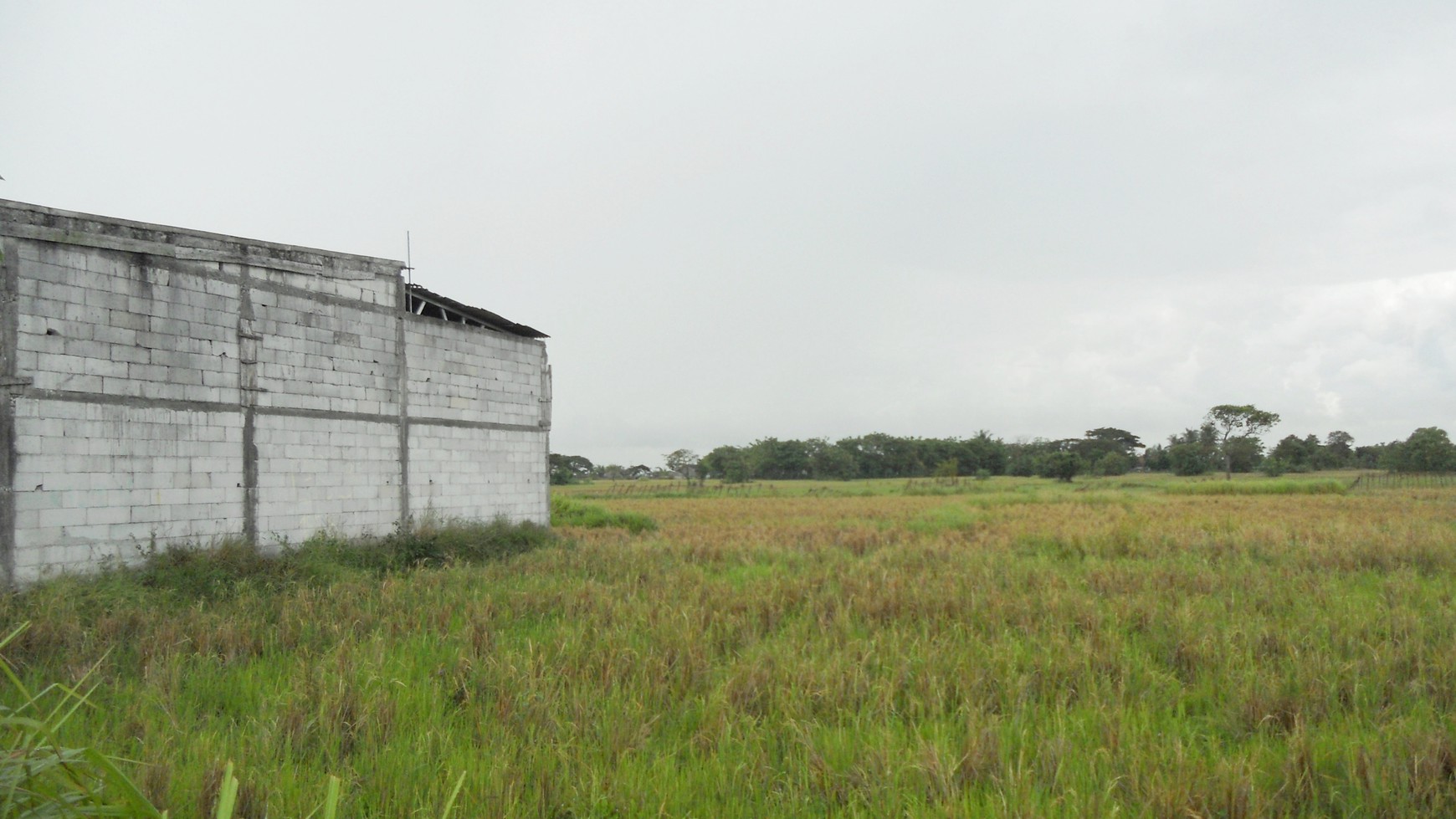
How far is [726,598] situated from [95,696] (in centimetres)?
527

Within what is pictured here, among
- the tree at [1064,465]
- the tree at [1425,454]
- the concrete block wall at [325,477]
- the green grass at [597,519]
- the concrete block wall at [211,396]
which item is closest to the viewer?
the concrete block wall at [211,396]

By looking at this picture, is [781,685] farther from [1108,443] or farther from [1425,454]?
[1108,443]

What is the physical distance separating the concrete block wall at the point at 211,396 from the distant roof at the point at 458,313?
43 cm

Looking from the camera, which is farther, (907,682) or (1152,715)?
(907,682)

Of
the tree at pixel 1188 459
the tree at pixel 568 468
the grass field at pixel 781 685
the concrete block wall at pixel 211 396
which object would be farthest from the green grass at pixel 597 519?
the tree at pixel 1188 459

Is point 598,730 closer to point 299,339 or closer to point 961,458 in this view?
point 299,339

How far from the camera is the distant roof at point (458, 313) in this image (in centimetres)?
1418

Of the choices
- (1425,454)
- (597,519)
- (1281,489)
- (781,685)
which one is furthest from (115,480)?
(1425,454)

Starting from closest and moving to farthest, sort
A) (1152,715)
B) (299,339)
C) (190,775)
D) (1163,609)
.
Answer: (190,775)
(1152,715)
(1163,609)
(299,339)

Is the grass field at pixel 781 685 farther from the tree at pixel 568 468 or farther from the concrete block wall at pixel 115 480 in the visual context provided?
the tree at pixel 568 468

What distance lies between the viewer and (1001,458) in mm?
90312

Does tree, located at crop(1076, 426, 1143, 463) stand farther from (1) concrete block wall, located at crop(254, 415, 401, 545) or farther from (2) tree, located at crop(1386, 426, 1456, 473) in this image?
(1) concrete block wall, located at crop(254, 415, 401, 545)

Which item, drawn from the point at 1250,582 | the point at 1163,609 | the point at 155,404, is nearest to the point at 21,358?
the point at 155,404

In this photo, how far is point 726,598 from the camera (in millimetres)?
8250
